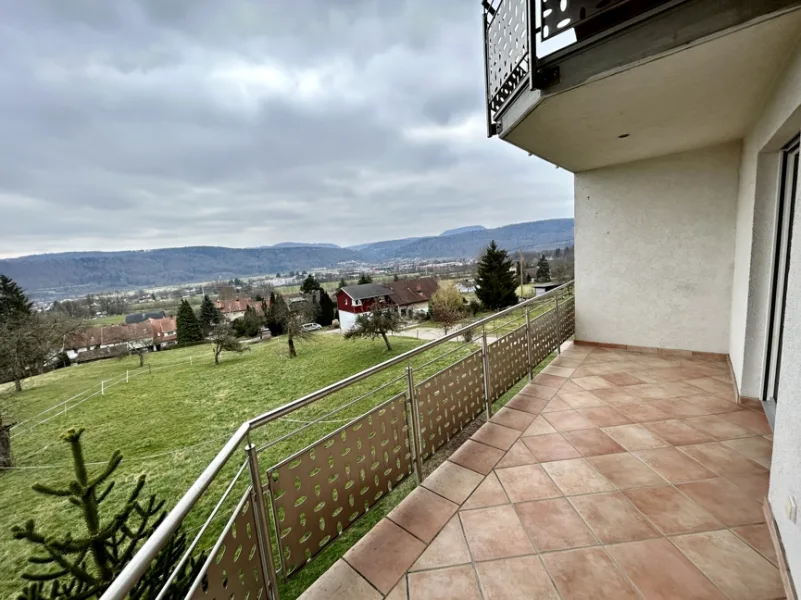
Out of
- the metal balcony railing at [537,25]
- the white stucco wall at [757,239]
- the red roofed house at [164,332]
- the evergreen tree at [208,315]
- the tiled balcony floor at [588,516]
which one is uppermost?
the metal balcony railing at [537,25]

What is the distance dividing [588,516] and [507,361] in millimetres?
1534

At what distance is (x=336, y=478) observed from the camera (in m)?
1.67

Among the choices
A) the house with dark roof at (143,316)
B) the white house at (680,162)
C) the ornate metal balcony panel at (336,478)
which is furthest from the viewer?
the house with dark roof at (143,316)

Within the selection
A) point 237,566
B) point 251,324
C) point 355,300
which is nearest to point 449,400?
point 237,566

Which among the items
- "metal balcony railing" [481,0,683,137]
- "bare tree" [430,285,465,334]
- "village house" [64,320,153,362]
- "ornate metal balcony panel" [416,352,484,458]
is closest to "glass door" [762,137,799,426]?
"metal balcony railing" [481,0,683,137]

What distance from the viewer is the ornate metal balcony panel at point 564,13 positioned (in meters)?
1.95

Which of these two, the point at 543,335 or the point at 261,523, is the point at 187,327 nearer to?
the point at 543,335

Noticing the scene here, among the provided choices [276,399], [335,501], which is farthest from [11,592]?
[276,399]

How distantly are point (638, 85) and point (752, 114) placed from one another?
4.94ft

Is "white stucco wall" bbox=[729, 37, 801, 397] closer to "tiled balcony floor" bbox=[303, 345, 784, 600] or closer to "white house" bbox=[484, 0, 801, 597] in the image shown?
"white house" bbox=[484, 0, 801, 597]

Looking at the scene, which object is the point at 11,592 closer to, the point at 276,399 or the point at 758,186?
the point at 276,399

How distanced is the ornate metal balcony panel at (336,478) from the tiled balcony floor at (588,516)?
16 centimetres

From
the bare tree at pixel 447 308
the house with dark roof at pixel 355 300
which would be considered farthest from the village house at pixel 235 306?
A: the bare tree at pixel 447 308

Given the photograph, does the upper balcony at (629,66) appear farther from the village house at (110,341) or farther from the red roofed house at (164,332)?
the red roofed house at (164,332)
